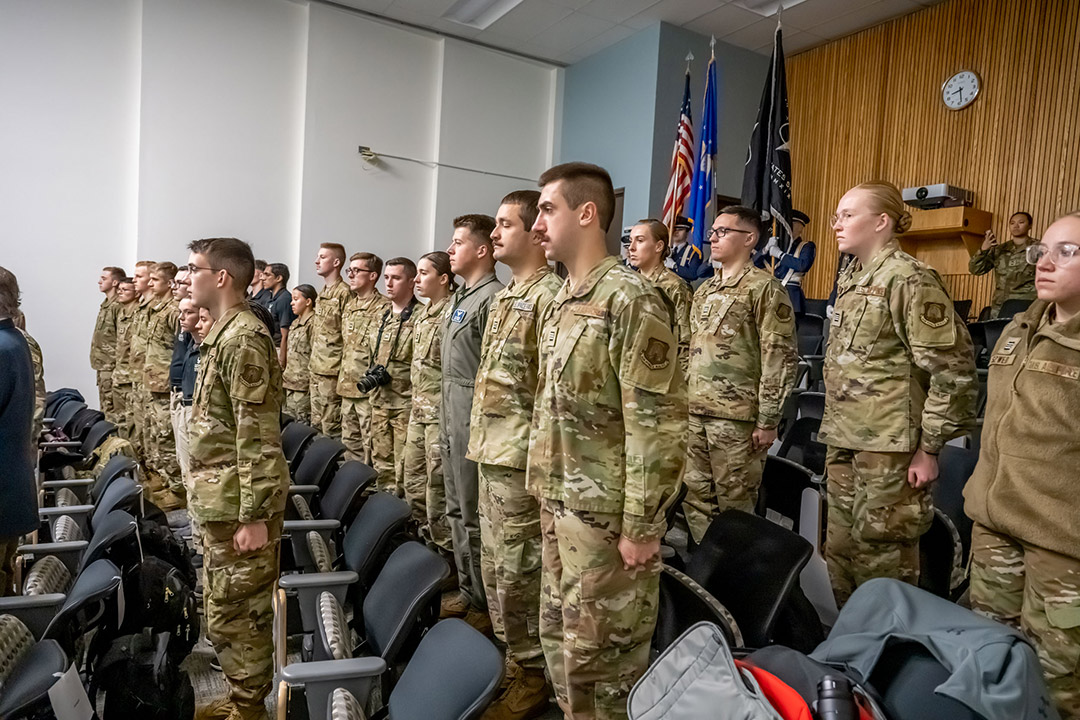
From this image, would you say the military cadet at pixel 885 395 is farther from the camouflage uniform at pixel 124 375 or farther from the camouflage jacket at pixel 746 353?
the camouflage uniform at pixel 124 375

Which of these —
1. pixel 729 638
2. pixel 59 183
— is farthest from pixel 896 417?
pixel 59 183

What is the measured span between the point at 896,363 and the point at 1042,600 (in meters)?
0.83

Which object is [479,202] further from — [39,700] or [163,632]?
[39,700]

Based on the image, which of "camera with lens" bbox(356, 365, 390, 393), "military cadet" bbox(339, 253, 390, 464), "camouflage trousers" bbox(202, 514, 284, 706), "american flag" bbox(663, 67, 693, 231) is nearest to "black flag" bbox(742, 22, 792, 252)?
"american flag" bbox(663, 67, 693, 231)

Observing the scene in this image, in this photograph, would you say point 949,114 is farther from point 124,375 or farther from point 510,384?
point 124,375

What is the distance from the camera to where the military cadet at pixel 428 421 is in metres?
3.06

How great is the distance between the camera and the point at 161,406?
4625 mm

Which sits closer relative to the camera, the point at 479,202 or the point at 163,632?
the point at 163,632

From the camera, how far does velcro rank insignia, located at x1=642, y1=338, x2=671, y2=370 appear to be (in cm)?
162

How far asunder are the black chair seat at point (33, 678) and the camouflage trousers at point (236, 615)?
0.40 meters

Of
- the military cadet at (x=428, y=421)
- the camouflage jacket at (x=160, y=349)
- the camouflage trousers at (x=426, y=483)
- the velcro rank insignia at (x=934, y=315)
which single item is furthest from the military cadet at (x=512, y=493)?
the camouflage jacket at (x=160, y=349)

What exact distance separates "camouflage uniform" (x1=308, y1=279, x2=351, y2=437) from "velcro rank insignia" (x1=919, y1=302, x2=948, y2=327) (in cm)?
376

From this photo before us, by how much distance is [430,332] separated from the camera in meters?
3.52

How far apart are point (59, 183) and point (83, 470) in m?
3.89
